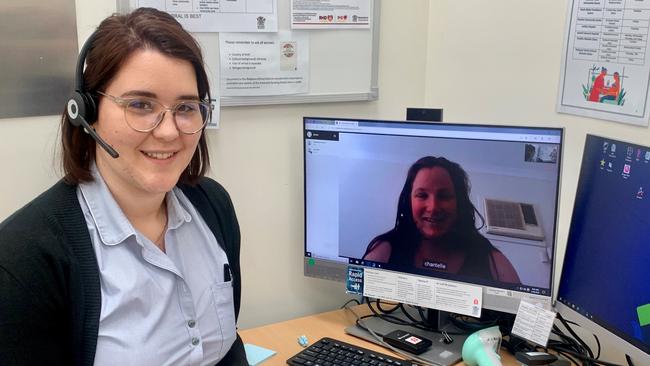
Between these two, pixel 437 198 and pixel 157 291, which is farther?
pixel 437 198

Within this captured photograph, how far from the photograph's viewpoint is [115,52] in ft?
3.62

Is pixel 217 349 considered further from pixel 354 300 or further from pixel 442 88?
pixel 442 88

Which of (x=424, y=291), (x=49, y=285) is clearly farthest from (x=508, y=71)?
(x=49, y=285)

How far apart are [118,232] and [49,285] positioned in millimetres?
161

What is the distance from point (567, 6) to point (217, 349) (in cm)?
115

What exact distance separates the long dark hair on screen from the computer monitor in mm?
208

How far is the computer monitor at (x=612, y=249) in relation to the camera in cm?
108

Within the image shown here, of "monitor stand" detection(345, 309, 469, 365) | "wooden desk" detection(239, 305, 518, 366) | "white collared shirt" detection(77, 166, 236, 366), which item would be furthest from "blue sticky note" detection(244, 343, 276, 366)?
"monitor stand" detection(345, 309, 469, 365)

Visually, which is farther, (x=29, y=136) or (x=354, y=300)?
(x=354, y=300)

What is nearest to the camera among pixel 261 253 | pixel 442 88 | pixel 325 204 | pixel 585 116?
pixel 585 116

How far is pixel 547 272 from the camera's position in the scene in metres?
1.35

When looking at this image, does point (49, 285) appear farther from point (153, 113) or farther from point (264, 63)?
point (264, 63)

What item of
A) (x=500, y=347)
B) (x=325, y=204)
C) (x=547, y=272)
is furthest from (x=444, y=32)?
(x=500, y=347)

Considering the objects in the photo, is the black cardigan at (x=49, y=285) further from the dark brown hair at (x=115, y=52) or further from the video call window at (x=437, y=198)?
the video call window at (x=437, y=198)
